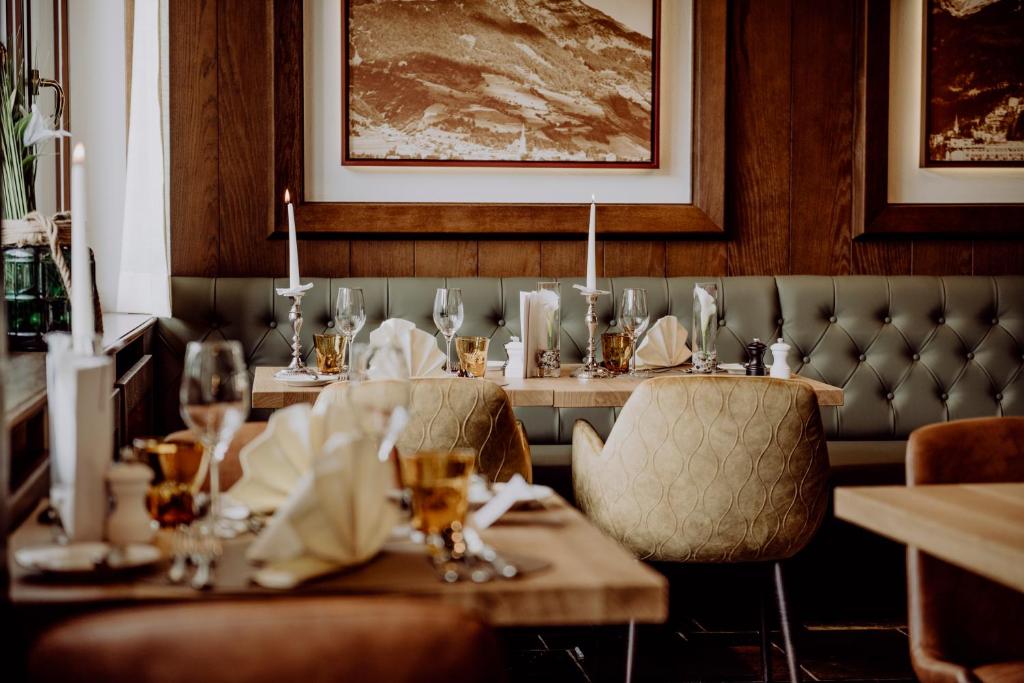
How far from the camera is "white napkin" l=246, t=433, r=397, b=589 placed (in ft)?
3.18

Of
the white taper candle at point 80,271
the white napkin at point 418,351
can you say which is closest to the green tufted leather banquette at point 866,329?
the white napkin at point 418,351

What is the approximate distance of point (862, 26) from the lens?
363 centimetres

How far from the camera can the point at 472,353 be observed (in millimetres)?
2525

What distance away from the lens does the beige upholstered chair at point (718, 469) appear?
6.56ft

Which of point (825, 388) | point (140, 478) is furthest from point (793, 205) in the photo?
point (140, 478)

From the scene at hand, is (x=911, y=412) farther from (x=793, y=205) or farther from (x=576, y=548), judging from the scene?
(x=576, y=548)

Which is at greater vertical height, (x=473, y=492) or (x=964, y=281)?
(x=964, y=281)

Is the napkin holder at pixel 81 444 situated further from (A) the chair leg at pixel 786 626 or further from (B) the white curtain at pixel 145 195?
(B) the white curtain at pixel 145 195

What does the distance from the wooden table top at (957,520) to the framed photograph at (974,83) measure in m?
2.63

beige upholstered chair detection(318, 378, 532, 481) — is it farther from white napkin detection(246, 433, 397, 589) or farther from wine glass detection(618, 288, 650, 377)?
white napkin detection(246, 433, 397, 589)

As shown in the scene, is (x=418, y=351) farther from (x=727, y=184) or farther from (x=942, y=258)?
(x=942, y=258)

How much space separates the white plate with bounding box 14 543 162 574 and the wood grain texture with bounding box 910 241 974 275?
323 cm

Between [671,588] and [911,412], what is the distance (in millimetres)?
1051

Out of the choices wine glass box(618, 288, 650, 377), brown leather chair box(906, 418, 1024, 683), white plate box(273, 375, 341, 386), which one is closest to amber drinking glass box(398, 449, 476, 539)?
brown leather chair box(906, 418, 1024, 683)
